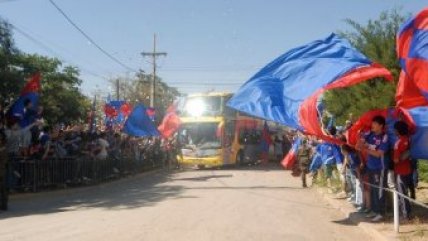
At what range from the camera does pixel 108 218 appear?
11.8 m

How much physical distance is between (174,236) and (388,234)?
3347mm

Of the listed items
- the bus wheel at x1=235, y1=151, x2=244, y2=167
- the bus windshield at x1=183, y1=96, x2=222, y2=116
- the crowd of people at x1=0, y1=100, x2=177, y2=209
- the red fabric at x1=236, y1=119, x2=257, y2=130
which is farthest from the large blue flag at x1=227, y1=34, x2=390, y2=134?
the bus wheel at x1=235, y1=151, x2=244, y2=167

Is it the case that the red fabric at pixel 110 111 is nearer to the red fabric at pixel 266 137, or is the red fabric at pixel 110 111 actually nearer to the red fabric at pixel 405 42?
the red fabric at pixel 266 137

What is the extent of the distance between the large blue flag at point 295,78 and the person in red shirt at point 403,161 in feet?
3.95

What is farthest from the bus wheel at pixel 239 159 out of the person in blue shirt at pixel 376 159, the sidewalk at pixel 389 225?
the person in blue shirt at pixel 376 159

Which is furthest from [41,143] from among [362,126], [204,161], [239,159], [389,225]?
[239,159]

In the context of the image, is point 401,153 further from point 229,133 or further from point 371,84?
point 229,133

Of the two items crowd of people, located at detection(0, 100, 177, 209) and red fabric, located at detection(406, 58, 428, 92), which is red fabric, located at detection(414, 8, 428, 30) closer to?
red fabric, located at detection(406, 58, 428, 92)

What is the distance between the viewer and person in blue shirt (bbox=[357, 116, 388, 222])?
10648 mm

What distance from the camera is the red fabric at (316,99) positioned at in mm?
10648

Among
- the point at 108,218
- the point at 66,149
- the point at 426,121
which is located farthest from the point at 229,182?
the point at 426,121

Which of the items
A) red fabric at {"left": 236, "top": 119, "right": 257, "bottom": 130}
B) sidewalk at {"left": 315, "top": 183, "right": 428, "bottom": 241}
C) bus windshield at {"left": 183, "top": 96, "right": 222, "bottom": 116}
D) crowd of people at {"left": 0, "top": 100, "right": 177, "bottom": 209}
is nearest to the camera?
sidewalk at {"left": 315, "top": 183, "right": 428, "bottom": 241}

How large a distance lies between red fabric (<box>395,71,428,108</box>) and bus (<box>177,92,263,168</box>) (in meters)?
21.8

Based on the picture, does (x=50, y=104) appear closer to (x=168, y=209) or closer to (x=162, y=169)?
(x=162, y=169)
